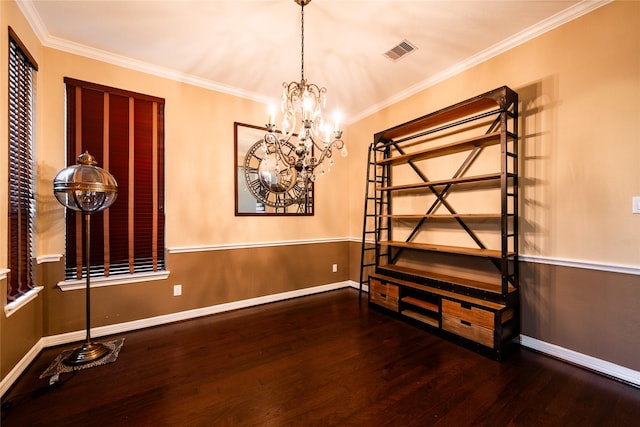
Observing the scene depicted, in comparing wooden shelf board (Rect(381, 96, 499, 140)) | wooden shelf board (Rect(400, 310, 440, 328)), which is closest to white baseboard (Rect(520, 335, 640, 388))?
wooden shelf board (Rect(400, 310, 440, 328))

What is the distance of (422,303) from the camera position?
293 centimetres

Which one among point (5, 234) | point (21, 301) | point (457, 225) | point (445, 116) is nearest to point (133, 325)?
point (21, 301)

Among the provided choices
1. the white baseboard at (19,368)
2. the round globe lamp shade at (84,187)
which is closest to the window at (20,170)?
the round globe lamp shade at (84,187)

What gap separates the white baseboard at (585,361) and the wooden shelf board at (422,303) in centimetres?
76

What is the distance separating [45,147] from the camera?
2.47 meters

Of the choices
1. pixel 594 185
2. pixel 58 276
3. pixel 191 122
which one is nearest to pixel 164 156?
pixel 191 122

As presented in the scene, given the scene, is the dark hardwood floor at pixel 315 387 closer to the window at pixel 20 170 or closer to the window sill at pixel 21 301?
the window sill at pixel 21 301

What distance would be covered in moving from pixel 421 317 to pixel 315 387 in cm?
152

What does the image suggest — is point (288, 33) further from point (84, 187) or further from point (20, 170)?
point (20, 170)

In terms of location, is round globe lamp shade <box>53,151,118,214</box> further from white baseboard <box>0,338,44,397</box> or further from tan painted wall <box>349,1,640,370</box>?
tan painted wall <box>349,1,640,370</box>

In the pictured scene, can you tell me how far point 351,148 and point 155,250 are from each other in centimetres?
327

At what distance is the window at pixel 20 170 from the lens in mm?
1997

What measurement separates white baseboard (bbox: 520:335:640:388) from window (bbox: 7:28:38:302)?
170 inches

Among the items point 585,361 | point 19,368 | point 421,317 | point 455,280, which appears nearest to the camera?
point 19,368
